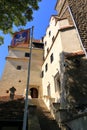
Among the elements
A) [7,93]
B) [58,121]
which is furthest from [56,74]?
[7,93]

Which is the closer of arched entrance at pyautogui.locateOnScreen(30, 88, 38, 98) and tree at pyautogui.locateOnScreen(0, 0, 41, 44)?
tree at pyautogui.locateOnScreen(0, 0, 41, 44)

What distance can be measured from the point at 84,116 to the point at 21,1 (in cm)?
879

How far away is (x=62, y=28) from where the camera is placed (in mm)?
18578

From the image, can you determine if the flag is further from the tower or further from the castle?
the tower

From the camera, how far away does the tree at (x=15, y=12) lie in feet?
41.6

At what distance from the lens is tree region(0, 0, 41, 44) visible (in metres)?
12.7

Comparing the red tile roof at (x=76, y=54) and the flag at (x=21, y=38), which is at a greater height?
the red tile roof at (x=76, y=54)

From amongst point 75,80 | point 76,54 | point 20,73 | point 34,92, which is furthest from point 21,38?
point 34,92

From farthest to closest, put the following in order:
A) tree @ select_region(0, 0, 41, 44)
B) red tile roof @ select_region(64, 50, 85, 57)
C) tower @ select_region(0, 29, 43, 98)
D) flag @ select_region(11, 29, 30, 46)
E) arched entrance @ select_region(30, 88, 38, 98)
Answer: arched entrance @ select_region(30, 88, 38, 98)
tower @ select_region(0, 29, 43, 98)
red tile roof @ select_region(64, 50, 85, 57)
tree @ select_region(0, 0, 41, 44)
flag @ select_region(11, 29, 30, 46)

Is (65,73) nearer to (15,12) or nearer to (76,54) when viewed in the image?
(76,54)

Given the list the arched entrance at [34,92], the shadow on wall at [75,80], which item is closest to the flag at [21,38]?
the shadow on wall at [75,80]

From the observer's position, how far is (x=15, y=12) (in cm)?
1341

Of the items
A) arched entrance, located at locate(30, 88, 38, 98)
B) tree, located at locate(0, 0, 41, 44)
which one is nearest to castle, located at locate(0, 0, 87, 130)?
arched entrance, located at locate(30, 88, 38, 98)

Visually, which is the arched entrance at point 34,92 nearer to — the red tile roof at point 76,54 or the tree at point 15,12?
the red tile roof at point 76,54
